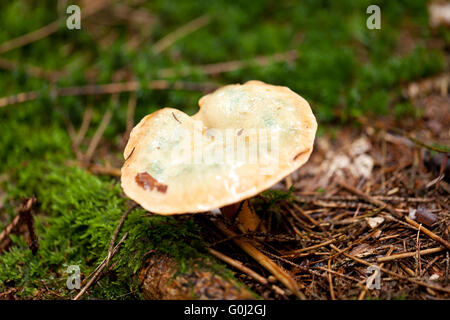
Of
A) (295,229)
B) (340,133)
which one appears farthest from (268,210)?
(340,133)

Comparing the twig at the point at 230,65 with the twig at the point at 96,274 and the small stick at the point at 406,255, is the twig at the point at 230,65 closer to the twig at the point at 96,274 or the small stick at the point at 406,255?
the twig at the point at 96,274

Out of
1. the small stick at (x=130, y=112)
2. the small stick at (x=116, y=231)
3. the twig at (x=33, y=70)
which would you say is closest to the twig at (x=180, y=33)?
the small stick at (x=130, y=112)

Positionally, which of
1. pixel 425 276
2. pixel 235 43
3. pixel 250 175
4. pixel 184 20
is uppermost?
pixel 184 20

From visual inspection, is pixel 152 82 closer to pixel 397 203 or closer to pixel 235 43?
pixel 235 43

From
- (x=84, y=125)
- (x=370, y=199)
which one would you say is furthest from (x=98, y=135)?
(x=370, y=199)

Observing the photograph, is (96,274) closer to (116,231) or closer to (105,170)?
(116,231)
